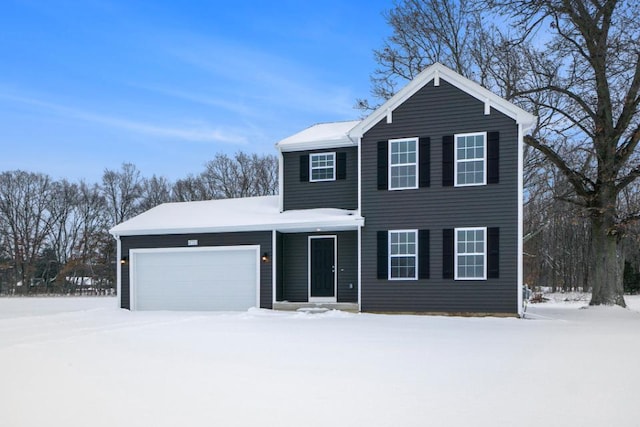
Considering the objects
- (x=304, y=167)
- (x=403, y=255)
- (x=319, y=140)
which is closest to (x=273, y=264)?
(x=304, y=167)

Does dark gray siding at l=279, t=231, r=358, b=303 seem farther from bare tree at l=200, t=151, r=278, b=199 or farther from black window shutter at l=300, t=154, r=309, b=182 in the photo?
bare tree at l=200, t=151, r=278, b=199

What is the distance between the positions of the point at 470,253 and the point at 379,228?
256cm

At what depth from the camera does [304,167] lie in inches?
624

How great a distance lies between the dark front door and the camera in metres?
15.1

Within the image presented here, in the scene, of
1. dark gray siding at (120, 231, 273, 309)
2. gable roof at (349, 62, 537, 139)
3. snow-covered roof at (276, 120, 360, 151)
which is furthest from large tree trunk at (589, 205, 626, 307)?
dark gray siding at (120, 231, 273, 309)

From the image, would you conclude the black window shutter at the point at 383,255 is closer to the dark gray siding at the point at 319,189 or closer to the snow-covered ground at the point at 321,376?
the dark gray siding at the point at 319,189

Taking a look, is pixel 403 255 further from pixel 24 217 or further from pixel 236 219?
pixel 24 217

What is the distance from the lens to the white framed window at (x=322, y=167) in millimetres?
15617

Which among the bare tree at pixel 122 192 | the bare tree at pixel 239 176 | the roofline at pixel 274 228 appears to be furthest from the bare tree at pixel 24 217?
the roofline at pixel 274 228

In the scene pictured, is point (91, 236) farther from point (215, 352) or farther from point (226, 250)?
point (215, 352)

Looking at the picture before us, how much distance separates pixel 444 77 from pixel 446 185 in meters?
3.00

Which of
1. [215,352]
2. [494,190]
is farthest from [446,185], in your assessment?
[215,352]

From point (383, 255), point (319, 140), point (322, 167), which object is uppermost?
point (319, 140)

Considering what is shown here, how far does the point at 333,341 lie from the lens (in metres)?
8.80
